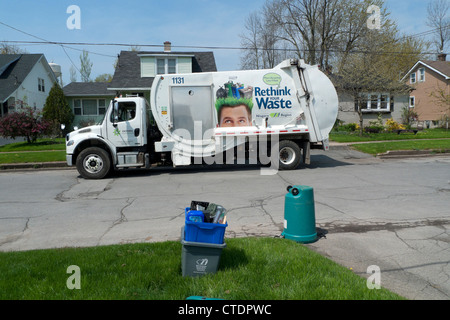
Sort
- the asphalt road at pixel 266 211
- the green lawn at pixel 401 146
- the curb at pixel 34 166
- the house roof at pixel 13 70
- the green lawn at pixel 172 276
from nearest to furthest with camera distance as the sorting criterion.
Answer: the green lawn at pixel 172 276, the asphalt road at pixel 266 211, the curb at pixel 34 166, the green lawn at pixel 401 146, the house roof at pixel 13 70

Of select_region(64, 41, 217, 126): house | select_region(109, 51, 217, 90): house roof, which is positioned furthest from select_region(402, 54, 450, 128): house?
select_region(64, 41, 217, 126): house

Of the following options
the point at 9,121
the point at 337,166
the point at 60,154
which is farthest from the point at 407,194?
the point at 9,121

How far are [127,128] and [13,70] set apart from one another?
2453cm

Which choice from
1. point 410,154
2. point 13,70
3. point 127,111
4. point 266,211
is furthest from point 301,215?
point 13,70

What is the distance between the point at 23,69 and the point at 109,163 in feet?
79.6

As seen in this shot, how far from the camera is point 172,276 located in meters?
3.91

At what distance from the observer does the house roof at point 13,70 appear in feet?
91.4

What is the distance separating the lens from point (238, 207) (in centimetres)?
753

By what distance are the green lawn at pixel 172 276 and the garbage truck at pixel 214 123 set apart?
7203 millimetres

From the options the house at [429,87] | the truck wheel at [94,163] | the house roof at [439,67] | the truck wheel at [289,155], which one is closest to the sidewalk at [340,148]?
the truck wheel at [94,163]

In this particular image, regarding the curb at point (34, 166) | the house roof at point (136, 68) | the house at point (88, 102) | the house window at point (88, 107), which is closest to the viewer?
the curb at point (34, 166)

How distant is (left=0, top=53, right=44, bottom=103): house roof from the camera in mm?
27859

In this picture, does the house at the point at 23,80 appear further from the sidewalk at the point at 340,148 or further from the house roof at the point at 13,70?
the sidewalk at the point at 340,148

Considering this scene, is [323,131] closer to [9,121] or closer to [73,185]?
[73,185]
